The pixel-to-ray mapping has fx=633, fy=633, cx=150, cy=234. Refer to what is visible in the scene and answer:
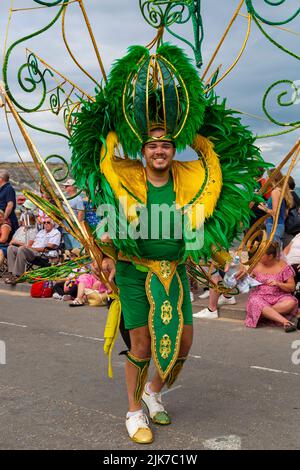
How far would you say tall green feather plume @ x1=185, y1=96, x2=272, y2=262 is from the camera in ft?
11.8

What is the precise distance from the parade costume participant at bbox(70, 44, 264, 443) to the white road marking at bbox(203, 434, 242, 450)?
13.5 inches

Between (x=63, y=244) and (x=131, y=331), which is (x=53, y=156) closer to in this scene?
(x=131, y=331)

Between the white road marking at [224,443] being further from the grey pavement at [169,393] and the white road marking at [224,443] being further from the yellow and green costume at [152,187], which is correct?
the yellow and green costume at [152,187]

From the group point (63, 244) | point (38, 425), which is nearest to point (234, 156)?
point (38, 425)

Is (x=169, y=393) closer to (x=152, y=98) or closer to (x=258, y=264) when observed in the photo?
(x=152, y=98)

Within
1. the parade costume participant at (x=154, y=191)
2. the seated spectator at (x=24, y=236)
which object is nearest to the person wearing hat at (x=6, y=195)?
the seated spectator at (x=24, y=236)

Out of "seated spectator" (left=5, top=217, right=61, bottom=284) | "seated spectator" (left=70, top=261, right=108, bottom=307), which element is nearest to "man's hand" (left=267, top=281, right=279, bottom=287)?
"seated spectator" (left=70, top=261, right=108, bottom=307)

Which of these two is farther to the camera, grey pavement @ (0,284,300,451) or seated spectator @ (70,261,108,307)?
seated spectator @ (70,261,108,307)

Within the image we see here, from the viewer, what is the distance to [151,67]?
3.54 meters

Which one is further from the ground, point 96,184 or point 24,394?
point 96,184

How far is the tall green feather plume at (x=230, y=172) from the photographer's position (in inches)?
142

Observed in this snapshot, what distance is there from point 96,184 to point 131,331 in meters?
0.85

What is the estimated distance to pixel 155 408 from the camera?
152 inches

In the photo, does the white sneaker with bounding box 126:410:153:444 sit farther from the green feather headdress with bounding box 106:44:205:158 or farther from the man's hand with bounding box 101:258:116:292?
the green feather headdress with bounding box 106:44:205:158
